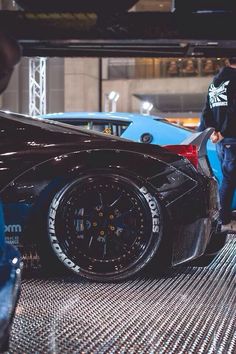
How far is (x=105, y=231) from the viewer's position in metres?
3.95

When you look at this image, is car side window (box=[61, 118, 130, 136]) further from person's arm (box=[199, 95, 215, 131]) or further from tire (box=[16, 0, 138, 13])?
tire (box=[16, 0, 138, 13])

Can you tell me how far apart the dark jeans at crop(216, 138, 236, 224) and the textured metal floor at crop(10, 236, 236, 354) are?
2.56 m

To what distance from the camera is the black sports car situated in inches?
154

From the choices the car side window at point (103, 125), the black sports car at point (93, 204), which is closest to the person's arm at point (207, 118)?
the car side window at point (103, 125)

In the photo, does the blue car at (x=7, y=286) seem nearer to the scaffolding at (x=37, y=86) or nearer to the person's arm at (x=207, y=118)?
the person's arm at (x=207, y=118)

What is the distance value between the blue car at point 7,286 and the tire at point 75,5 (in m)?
0.74

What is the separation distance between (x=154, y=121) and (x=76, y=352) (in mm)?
5130

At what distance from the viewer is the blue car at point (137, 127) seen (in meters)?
7.25

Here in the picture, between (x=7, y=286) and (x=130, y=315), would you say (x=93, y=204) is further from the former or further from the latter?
(x=7, y=286)

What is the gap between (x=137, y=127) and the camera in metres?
7.32

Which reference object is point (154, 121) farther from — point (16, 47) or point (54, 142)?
point (16, 47)

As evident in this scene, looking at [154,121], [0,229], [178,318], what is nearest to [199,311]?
[178,318]

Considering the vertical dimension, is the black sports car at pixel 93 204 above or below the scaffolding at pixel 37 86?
below

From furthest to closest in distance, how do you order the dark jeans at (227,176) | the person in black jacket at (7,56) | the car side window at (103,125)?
the car side window at (103,125)
the dark jeans at (227,176)
the person in black jacket at (7,56)
